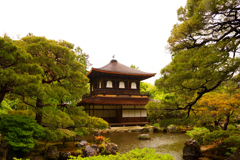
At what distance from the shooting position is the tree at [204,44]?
520cm

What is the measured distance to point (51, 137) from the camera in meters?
6.86

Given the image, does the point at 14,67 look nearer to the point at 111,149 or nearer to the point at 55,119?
the point at 55,119

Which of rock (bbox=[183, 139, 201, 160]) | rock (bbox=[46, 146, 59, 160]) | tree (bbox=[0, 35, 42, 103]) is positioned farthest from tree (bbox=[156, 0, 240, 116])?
rock (bbox=[46, 146, 59, 160])

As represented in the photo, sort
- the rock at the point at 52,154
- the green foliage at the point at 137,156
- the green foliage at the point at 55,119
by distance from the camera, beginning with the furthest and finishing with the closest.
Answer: the rock at the point at 52,154, the green foliage at the point at 55,119, the green foliage at the point at 137,156

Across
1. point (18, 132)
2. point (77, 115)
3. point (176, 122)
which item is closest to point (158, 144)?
point (176, 122)

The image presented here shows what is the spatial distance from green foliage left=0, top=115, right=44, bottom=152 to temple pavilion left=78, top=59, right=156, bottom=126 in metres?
11.6

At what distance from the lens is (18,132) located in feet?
19.4

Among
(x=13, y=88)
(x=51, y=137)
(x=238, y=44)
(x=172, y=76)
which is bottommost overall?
(x=51, y=137)

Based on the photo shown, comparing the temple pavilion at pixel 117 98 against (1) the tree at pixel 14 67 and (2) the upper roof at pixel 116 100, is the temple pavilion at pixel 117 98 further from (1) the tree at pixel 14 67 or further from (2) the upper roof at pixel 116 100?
(1) the tree at pixel 14 67

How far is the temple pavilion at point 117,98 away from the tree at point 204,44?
12.5 meters

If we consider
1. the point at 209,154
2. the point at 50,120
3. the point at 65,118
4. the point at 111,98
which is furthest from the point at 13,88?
the point at 111,98

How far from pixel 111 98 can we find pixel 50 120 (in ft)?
40.1

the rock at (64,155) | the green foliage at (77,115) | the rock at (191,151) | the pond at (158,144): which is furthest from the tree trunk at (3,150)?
the rock at (191,151)

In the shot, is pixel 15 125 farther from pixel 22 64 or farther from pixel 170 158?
pixel 170 158
